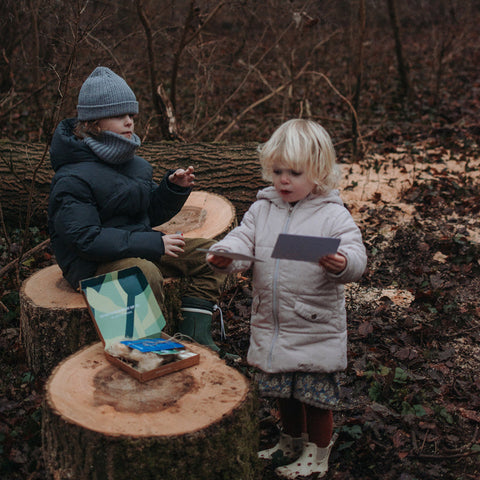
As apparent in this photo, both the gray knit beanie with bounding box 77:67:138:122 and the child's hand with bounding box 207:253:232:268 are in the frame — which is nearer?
the child's hand with bounding box 207:253:232:268

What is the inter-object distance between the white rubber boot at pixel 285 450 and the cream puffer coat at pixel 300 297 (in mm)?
497

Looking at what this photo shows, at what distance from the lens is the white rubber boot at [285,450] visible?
2.76 meters

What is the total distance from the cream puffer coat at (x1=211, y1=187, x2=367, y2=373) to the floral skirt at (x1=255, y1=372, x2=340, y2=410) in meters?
0.08

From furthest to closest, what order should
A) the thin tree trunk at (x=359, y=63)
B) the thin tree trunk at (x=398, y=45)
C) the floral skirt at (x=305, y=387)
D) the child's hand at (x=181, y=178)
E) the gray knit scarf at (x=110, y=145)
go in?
the thin tree trunk at (x=398, y=45) < the thin tree trunk at (x=359, y=63) < the child's hand at (x=181, y=178) < the gray knit scarf at (x=110, y=145) < the floral skirt at (x=305, y=387)

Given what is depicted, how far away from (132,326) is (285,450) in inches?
39.8

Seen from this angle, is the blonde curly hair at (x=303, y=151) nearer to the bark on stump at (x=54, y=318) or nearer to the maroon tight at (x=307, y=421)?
the maroon tight at (x=307, y=421)

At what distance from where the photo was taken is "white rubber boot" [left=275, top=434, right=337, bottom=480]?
2645 mm

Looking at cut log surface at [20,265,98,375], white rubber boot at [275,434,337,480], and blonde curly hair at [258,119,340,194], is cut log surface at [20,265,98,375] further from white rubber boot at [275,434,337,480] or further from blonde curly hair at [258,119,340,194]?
blonde curly hair at [258,119,340,194]

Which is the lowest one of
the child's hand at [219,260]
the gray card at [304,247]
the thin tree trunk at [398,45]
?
the child's hand at [219,260]

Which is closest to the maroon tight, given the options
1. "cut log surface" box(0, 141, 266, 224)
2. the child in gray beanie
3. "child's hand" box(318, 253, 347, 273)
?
"child's hand" box(318, 253, 347, 273)

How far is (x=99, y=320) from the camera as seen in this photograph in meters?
2.88

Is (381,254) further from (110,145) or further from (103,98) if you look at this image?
(103,98)

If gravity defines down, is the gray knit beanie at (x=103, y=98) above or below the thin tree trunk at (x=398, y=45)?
below

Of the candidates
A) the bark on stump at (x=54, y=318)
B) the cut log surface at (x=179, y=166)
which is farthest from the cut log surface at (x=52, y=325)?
the cut log surface at (x=179, y=166)
